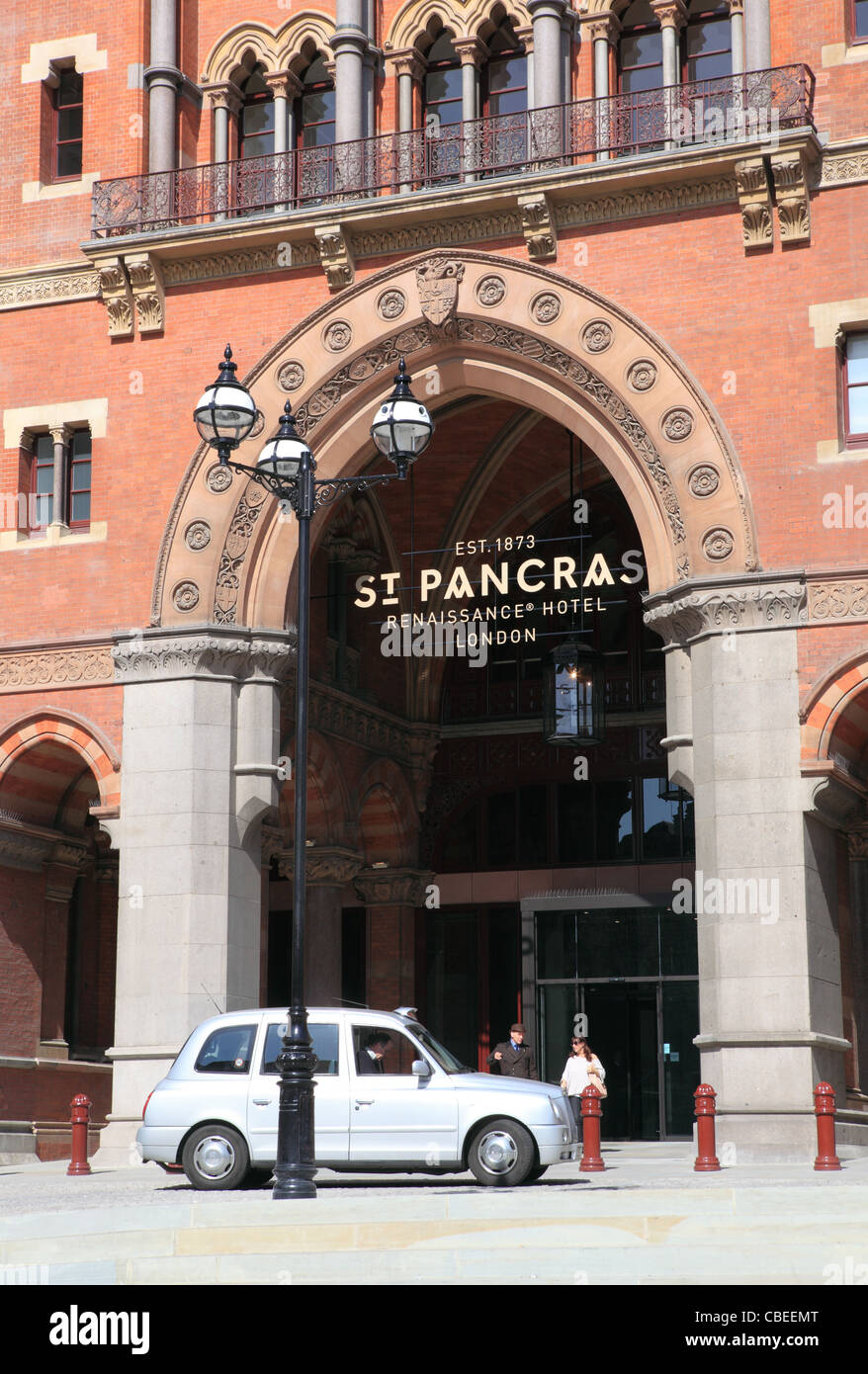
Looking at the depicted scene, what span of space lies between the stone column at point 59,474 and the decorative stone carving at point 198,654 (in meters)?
2.20

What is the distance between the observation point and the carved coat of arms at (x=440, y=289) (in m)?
23.8

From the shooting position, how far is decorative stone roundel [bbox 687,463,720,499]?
873 inches

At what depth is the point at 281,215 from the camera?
79.9 feet

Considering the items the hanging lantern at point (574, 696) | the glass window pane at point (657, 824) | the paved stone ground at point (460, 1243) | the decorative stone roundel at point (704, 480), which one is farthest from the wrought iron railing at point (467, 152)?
the paved stone ground at point (460, 1243)

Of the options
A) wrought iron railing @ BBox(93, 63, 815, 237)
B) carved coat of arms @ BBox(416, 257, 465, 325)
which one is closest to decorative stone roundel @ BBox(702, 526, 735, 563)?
carved coat of arms @ BBox(416, 257, 465, 325)

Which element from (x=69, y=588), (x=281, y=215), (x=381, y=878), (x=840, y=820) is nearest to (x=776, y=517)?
(x=840, y=820)

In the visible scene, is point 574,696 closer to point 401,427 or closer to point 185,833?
point 185,833

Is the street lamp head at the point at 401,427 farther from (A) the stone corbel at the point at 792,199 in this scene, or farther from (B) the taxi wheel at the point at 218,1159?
(A) the stone corbel at the point at 792,199

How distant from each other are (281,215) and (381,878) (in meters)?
11.7

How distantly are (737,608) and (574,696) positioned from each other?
761 centimetres

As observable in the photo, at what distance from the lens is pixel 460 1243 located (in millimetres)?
11359

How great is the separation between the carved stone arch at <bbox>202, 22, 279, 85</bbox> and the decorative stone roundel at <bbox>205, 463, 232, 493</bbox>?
18.5 feet

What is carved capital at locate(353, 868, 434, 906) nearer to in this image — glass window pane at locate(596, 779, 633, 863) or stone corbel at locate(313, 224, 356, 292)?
glass window pane at locate(596, 779, 633, 863)

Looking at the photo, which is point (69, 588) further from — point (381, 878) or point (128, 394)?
point (381, 878)
